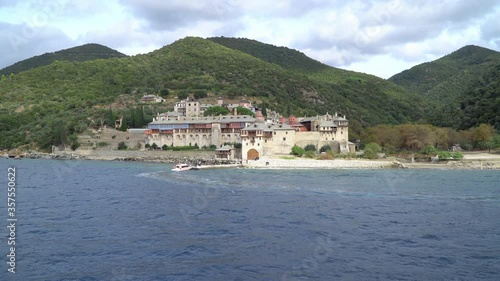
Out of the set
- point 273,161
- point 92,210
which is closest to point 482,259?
point 92,210

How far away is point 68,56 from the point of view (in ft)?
477

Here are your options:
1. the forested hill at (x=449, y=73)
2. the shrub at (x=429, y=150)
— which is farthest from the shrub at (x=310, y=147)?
the forested hill at (x=449, y=73)

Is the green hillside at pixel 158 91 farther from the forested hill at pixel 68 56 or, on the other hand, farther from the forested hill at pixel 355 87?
the forested hill at pixel 68 56

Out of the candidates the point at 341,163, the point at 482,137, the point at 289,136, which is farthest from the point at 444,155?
the point at 289,136

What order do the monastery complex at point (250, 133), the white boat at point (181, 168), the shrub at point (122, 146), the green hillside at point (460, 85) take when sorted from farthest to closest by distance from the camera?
1. the green hillside at point (460, 85)
2. the shrub at point (122, 146)
3. the monastery complex at point (250, 133)
4. the white boat at point (181, 168)

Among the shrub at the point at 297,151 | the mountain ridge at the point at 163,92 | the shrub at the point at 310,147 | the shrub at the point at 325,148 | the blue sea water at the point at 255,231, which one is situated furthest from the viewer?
the mountain ridge at the point at 163,92

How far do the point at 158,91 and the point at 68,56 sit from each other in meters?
66.4

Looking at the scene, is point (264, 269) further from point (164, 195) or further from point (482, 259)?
point (164, 195)

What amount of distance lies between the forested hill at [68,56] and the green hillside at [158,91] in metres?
29.8

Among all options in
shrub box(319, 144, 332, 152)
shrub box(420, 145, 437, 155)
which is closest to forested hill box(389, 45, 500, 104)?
shrub box(420, 145, 437, 155)

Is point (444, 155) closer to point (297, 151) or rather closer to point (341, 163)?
point (341, 163)

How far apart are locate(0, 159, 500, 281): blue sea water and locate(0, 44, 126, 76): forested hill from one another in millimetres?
114790

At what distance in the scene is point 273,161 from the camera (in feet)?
158

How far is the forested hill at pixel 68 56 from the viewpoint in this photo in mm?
136625
